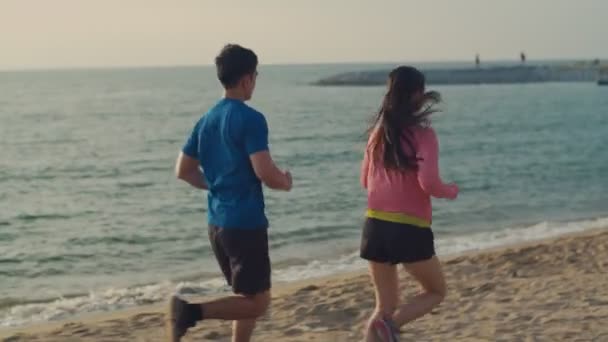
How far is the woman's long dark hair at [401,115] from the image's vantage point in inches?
185

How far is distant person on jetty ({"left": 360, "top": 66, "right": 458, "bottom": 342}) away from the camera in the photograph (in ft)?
15.4

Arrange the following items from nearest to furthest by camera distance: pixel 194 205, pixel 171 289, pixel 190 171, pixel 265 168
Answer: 1. pixel 265 168
2. pixel 190 171
3. pixel 171 289
4. pixel 194 205

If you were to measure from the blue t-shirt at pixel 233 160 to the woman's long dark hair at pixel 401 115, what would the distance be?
659mm

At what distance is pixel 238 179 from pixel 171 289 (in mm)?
6462

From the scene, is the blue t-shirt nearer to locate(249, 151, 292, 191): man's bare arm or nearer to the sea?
locate(249, 151, 292, 191): man's bare arm

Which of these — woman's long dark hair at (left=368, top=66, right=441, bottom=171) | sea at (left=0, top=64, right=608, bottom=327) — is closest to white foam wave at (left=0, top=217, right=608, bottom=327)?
sea at (left=0, top=64, right=608, bottom=327)

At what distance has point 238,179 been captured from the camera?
15.1 feet

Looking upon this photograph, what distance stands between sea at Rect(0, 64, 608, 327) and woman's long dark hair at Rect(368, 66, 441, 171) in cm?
30

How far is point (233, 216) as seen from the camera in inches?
181

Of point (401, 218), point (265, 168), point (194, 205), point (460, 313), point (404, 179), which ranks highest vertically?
point (265, 168)

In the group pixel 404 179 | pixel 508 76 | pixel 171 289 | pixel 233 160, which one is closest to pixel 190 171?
pixel 233 160

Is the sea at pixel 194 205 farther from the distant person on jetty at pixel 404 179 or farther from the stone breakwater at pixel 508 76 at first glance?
the stone breakwater at pixel 508 76

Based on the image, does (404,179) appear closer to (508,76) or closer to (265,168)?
(265,168)

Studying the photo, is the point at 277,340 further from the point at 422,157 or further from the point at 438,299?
the point at 422,157
